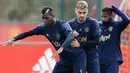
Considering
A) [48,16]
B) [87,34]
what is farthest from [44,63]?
[48,16]

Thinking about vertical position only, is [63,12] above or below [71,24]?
above

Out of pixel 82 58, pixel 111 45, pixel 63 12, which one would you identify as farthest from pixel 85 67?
pixel 63 12

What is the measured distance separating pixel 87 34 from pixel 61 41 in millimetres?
470

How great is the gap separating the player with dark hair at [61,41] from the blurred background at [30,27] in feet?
9.90

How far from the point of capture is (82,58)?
1063 cm

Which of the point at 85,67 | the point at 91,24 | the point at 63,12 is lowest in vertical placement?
the point at 85,67

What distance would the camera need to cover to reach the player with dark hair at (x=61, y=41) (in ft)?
33.9

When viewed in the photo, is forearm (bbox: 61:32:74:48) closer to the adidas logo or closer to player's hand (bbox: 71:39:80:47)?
player's hand (bbox: 71:39:80:47)

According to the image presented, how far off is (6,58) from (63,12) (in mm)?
1603

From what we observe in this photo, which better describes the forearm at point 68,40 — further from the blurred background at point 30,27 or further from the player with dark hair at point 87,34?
the blurred background at point 30,27

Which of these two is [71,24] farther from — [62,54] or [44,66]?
[44,66]

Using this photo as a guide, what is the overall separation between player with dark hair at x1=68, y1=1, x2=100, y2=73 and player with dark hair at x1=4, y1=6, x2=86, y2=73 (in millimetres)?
147

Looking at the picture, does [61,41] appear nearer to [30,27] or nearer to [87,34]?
[87,34]

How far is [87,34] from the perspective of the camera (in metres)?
10.7
